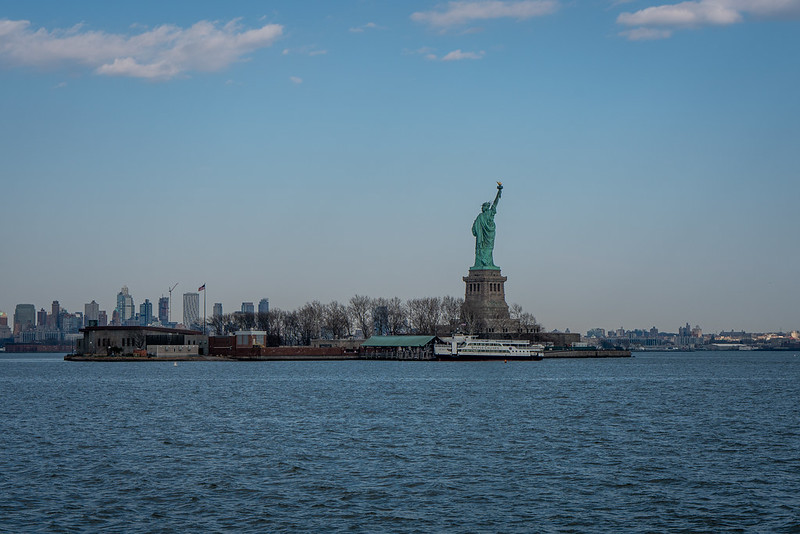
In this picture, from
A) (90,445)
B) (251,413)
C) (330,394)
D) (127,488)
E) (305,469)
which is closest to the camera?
(127,488)

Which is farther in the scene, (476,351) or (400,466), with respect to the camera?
(476,351)

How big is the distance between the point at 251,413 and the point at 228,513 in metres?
35.0

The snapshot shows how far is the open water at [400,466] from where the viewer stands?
31078 mm

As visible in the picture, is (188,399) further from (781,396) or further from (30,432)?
(781,396)

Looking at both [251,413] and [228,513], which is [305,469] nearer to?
[228,513]

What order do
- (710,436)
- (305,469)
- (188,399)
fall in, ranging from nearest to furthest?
(305,469), (710,436), (188,399)

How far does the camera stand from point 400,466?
135ft

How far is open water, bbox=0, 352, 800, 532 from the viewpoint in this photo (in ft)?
102

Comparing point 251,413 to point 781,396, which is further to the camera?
point 781,396

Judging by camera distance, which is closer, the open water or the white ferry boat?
the open water

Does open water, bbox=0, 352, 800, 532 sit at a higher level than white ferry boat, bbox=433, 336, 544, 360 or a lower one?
lower

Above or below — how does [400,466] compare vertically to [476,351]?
below

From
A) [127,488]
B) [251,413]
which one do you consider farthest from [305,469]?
[251,413]

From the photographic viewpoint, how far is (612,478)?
38.1 m
